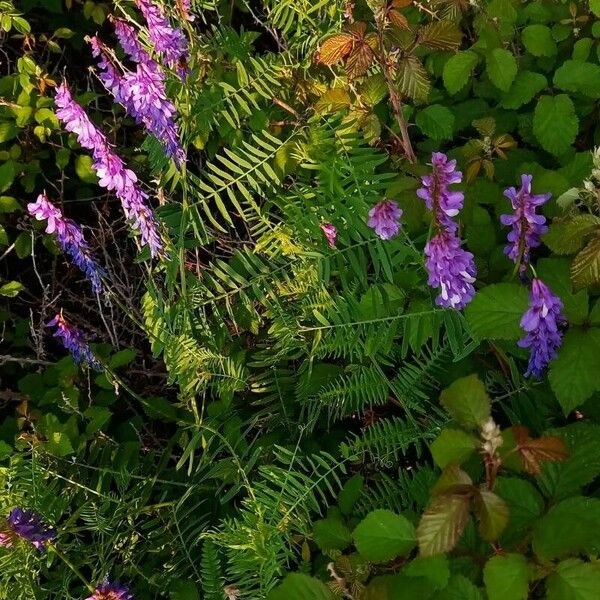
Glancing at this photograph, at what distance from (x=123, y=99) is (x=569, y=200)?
100 cm

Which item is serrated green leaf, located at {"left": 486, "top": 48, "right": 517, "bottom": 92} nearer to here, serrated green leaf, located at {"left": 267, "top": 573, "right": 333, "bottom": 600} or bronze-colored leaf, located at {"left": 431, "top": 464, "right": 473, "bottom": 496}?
bronze-colored leaf, located at {"left": 431, "top": 464, "right": 473, "bottom": 496}

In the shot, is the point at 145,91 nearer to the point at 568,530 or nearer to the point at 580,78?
the point at 580,78

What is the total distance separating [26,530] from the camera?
1539 mm

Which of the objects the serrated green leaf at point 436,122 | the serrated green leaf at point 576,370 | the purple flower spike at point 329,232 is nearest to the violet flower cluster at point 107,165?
the purple flower spike at point 329,232

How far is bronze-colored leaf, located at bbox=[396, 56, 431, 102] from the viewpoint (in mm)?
1519

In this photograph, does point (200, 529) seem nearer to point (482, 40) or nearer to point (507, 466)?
point (507, 466)

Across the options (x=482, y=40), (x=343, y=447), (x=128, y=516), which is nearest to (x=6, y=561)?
(x=128, y=516)

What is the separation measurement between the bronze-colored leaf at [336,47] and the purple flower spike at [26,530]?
1.23 meters

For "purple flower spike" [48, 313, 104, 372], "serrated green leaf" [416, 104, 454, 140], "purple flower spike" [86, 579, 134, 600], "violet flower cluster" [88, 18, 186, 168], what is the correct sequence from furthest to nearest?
"purple flower spike" [48, 313, 104, 372]
"serrated green leaf" [416, 104, 454, 140]
"violet flower cluster" [88, 18, 186, 168]
"purple flower spike" [86, 579, 134, 600]

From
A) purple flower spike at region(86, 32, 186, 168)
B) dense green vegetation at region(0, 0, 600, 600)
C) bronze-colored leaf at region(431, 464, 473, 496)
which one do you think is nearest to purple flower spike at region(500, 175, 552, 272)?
dense green vegetation at region(0, 0, 600, 600)

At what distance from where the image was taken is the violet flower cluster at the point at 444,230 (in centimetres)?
117

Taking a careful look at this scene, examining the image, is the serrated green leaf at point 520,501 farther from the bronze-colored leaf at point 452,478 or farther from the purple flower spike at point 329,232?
the purple flower spike at point 329,232

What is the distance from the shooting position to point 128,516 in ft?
5.56

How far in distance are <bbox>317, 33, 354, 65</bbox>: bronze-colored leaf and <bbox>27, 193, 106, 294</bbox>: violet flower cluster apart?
81 centimetres
